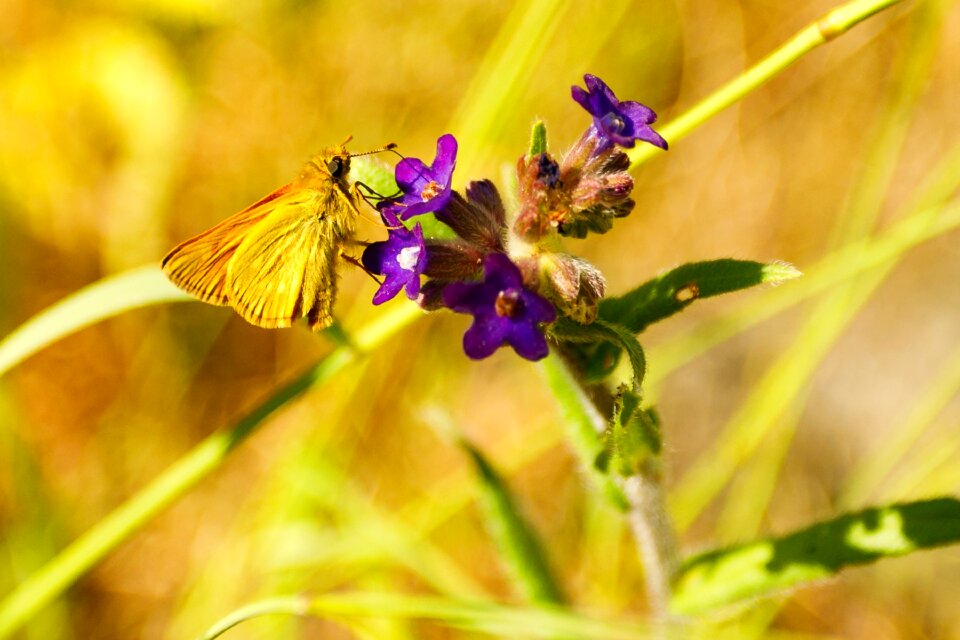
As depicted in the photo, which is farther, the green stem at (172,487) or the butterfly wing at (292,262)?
the green stem at (172,487)

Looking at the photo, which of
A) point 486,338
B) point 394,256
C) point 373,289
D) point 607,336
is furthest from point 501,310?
point 373,289

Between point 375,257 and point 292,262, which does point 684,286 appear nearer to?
point 375,257

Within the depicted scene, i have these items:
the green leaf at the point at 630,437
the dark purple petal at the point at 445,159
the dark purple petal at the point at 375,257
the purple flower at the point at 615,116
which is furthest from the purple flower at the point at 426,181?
the green leaf at the point at 630,437

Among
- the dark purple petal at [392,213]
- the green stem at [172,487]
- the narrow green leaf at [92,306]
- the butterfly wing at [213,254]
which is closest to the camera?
the dark purple petal at [392,213]

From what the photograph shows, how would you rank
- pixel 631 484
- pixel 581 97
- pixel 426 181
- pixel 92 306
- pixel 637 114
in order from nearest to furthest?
pixel 581 97, pixel 637 114, pixel 426 181, pixel 631 484, pixel 92 306

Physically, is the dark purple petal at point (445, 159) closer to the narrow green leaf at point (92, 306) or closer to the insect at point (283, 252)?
the insect at point (283, 252)
